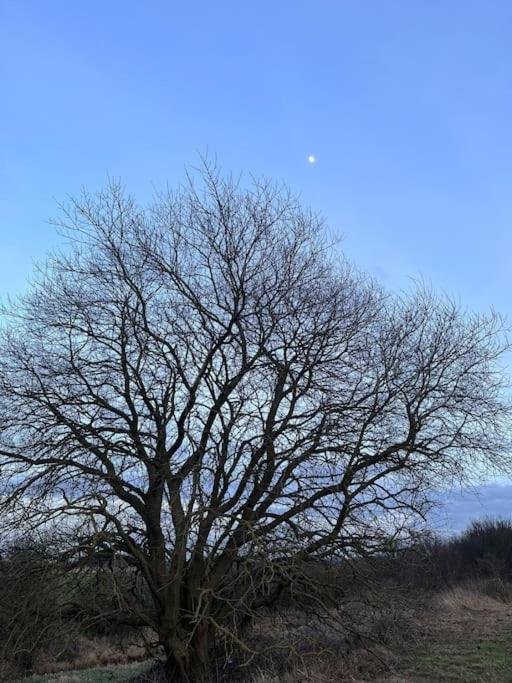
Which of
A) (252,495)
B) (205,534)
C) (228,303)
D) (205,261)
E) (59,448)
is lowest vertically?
(205,534)

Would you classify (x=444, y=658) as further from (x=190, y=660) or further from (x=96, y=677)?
(x=96, y=677)

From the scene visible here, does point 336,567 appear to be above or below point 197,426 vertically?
below

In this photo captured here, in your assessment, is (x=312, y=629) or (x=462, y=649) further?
(x=312, y=629)

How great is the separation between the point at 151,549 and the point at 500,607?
14917mm


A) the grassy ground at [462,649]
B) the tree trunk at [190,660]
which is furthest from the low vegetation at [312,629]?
the tree trunk at [190,660]

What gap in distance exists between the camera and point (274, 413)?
484 inches

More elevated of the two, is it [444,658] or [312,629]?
[312,629]

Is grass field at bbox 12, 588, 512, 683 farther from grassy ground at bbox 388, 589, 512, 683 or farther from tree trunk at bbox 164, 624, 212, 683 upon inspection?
tree trunk at bbox 164, 624, 212, 683

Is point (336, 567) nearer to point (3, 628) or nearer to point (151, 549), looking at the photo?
point (151, 549)

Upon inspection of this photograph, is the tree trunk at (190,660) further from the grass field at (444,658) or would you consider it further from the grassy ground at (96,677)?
the grassy ground at (96,677)

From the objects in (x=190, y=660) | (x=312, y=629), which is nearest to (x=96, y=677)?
(x=190, y=660)

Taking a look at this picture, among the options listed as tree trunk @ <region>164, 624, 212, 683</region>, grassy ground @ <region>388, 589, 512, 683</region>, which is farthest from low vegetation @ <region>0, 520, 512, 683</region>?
tree trunk @ <region>164, 624, 212, 683</region>

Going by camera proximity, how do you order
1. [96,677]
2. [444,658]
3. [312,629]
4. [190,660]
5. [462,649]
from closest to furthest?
[190,660]
[444,658]
[462,649]
[312,629]
[96,677]

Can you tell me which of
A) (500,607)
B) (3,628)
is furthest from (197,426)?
(500,607)
